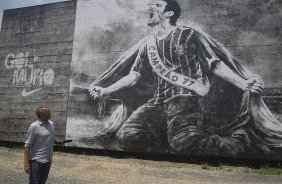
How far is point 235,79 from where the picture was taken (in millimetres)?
10914

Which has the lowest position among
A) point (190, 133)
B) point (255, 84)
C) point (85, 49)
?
point (190, 133)

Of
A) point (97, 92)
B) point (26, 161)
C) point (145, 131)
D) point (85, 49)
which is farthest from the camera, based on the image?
point (85, 49)

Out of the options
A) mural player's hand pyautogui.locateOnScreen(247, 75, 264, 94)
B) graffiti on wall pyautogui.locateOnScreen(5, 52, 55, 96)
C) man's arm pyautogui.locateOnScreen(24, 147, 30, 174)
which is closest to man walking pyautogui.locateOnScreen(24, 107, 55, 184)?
man's arm pyautogui.locateOnScreen(24, 147, 30, 174)

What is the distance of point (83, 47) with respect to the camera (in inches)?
514

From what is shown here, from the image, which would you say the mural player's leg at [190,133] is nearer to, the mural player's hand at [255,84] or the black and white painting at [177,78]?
the black and white painting at [177,78]

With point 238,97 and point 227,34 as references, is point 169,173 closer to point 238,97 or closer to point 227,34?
point 238,97

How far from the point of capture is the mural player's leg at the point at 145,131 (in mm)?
11469

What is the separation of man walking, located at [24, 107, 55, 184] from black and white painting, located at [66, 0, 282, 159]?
639cm

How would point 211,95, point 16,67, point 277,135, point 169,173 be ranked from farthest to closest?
point 16,67 < point 211,95 < point 277,135 < point 169,173

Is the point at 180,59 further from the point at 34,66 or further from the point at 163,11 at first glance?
the point at 34,66

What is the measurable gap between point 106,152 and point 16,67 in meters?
5.14

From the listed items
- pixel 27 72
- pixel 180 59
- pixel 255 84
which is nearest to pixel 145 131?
pixel 180 59

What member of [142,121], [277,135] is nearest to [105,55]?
[142,121]

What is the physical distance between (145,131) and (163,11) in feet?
13.3
